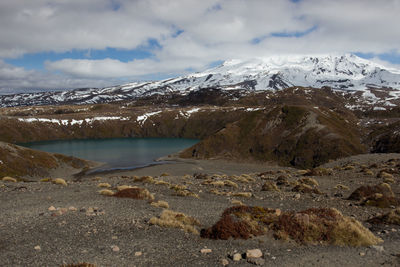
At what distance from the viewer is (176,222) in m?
14.4

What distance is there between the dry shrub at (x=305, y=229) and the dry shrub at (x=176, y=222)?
785 millimetres

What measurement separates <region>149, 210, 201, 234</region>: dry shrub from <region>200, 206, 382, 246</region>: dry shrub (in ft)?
2.58

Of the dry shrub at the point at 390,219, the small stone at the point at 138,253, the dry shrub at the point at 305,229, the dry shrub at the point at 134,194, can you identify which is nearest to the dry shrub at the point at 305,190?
the dry shrub at the point at 390,219

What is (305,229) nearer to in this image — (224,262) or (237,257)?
(237,257)

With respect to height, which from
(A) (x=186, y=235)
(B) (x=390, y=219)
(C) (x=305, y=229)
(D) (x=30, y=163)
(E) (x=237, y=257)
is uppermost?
(C) (x=305, y=229)

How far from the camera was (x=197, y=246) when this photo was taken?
1193 centimetres

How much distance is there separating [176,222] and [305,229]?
6.31 meters

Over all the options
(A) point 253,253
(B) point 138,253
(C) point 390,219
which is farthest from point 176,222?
(C) point 390,219

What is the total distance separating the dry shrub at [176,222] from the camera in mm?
13891

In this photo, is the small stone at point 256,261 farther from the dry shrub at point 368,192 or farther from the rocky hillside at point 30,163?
the rocky hillside at point 30,163

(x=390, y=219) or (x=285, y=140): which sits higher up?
(x=390, y=219)

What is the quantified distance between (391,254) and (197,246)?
301 inches

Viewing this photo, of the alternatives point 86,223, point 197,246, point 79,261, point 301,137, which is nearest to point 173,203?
point 86,223

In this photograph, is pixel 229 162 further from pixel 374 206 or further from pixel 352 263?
pixel 352 263
